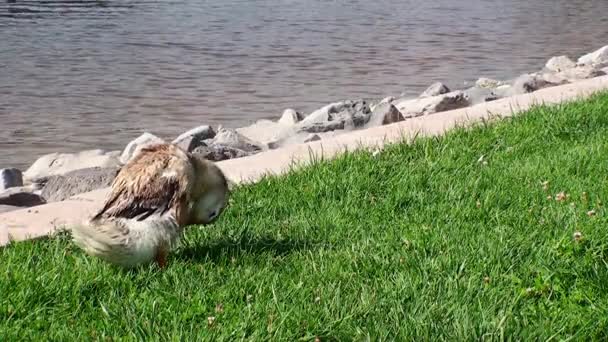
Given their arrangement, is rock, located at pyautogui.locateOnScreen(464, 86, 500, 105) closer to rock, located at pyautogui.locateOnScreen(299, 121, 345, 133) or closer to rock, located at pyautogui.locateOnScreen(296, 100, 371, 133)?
rock, located at pyautogui.locateOnScreen(296, 100, 371, 133)

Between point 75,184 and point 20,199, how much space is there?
1.81ft

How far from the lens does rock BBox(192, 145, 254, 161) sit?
10.8 meters

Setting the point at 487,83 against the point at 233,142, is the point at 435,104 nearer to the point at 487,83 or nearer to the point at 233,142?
the point at 233,142

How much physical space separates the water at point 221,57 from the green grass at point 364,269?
7.53 m

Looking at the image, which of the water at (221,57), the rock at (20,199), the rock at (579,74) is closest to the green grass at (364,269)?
the rock at (20,199)

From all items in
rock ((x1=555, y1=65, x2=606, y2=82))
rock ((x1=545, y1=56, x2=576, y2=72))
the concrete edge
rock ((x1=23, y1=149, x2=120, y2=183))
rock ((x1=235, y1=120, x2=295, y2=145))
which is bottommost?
rock ((x1=545, y1=56, x2=576, y2=72))

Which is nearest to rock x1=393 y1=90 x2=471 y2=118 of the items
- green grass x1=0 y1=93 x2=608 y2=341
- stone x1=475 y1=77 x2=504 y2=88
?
stone x1=475 y1=77 x2=504 y2=88

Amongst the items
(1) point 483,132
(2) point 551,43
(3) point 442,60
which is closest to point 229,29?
(3) point 442,60

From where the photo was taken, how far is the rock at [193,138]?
11.7 meters

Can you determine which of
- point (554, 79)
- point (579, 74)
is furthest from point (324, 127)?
point (579, 74)

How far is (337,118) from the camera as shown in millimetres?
13664

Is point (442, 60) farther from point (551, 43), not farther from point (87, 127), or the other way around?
point (87, 127)

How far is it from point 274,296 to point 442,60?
755 inches

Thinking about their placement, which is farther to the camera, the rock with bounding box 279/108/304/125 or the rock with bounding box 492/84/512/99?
the rock with bounding box 492/84/512/99
